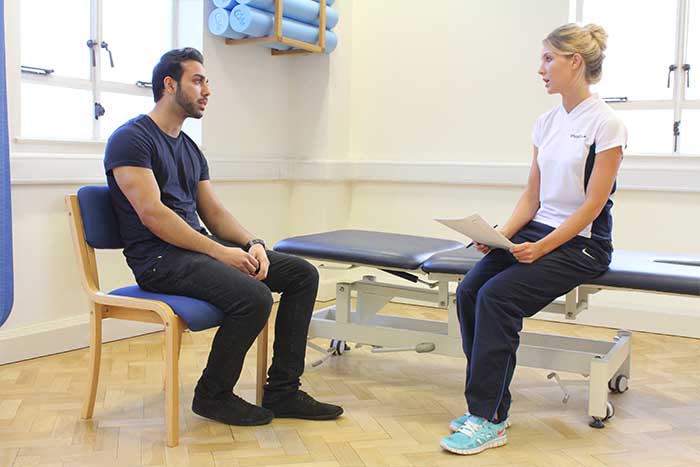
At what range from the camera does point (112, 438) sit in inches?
96.3

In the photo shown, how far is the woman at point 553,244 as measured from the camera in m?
2.45

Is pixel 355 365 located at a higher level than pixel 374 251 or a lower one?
lower

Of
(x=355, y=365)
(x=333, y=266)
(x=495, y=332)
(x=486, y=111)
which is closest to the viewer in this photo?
(x=495, y=332)

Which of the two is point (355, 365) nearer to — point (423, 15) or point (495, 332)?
point (495, 332)

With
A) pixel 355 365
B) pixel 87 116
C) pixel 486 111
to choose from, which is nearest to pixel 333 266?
pixel 355 365

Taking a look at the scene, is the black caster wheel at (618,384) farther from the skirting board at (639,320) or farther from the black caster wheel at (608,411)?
the skirting board at (639,320)

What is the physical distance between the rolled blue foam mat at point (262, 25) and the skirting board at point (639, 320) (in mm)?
2025

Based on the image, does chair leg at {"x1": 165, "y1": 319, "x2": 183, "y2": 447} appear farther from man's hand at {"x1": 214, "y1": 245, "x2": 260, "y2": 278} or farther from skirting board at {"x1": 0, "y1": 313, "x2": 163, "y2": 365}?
skirting board at {"x1": 0, "y1": 313, "x2": 163, "y2": 365}

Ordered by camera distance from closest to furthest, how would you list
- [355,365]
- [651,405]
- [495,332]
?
[495,332] < [651,405] < [355,365]

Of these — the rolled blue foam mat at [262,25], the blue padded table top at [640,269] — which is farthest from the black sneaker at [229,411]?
the rolled blue foam mat at [262,25]

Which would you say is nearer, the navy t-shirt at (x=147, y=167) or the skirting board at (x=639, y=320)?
the navy t-shirt at (x=147, y=167)

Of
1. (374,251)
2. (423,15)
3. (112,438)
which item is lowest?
(112,438)

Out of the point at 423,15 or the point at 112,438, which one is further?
the point at 423,15

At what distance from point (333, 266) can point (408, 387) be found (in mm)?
547
